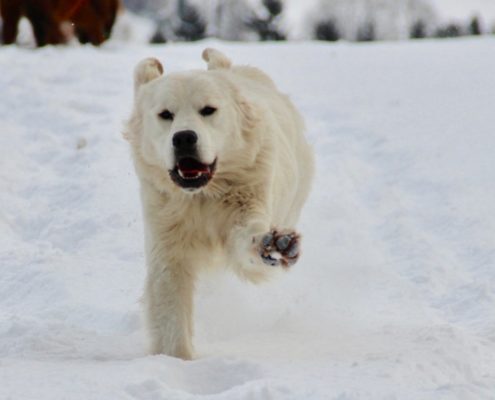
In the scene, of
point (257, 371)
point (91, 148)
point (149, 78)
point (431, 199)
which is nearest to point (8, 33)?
point (91, 148)

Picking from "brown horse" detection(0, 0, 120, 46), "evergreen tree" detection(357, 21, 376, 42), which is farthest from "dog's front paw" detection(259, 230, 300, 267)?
"evergreen tree" detection(357, 21, 376, 42)

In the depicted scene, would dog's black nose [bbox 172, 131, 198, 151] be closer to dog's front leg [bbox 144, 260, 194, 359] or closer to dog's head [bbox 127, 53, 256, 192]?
dog's head [bbox 127, 53, 256, 192]

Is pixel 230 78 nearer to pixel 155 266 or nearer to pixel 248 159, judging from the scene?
pixel 248 159

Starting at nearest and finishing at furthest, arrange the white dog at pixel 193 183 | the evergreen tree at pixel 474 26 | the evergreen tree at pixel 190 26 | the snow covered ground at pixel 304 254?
the snow covered ground at pixel 304 254 → the white dog at pixel 193 183 → the evergreen tree at pixel 474 26 → the evergreen tree at pixel 190 26

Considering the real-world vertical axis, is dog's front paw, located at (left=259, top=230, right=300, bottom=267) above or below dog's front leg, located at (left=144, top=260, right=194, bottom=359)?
→ above

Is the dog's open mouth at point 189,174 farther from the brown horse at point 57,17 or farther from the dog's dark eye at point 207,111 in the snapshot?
the brown horse at point 57,17

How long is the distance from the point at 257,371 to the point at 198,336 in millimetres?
1670

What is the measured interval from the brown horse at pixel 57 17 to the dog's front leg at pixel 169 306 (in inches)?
366

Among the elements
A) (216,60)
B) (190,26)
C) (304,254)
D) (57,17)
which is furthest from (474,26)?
(216,60)

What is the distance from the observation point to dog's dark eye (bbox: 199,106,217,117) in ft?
17.4

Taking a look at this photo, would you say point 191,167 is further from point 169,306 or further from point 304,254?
point 304,254

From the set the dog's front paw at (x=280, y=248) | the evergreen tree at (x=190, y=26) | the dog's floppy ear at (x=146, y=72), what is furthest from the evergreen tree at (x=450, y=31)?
the dog's front paw at (x=280, y=248)

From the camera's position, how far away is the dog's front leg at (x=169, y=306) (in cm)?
526

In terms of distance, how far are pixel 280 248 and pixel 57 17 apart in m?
10.3
